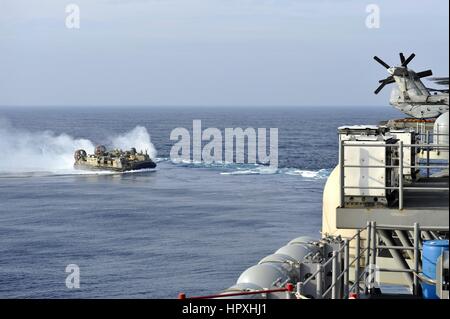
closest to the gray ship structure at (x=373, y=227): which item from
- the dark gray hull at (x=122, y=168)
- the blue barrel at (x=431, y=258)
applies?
the blue barrel at (x=431, y=258)

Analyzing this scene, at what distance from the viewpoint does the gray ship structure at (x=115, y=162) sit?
110 m

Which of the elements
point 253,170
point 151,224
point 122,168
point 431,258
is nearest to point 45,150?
point 122,168

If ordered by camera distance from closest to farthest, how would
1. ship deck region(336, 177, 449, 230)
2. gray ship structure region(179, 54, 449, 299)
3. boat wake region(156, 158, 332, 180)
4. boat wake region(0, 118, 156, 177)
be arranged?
gray ship structure region(179, 54, 449, 299) → ship deck region(336, 177, 449, 230) → boat wake region(156, 158, 332, 180) → boat wake region(0, 118, 156, 177)

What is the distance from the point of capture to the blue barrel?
10586 millimetres

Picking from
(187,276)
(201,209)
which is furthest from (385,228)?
(201,209)

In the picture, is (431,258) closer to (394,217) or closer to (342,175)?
(394,217)

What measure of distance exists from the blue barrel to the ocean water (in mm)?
31074

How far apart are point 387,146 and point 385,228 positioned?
1279 millimetres

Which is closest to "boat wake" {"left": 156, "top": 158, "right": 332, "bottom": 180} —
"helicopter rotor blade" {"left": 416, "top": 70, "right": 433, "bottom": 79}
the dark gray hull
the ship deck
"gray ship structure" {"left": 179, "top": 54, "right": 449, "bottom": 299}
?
the dark gray hull

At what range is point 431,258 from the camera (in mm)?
10672

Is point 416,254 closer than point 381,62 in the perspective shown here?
Yes

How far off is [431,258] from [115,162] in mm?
101060

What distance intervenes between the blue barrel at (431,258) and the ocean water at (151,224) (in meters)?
31.1

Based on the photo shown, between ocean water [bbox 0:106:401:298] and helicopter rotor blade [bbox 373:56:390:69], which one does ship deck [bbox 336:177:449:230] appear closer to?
ocean water [bbox 0:106:401:298]
